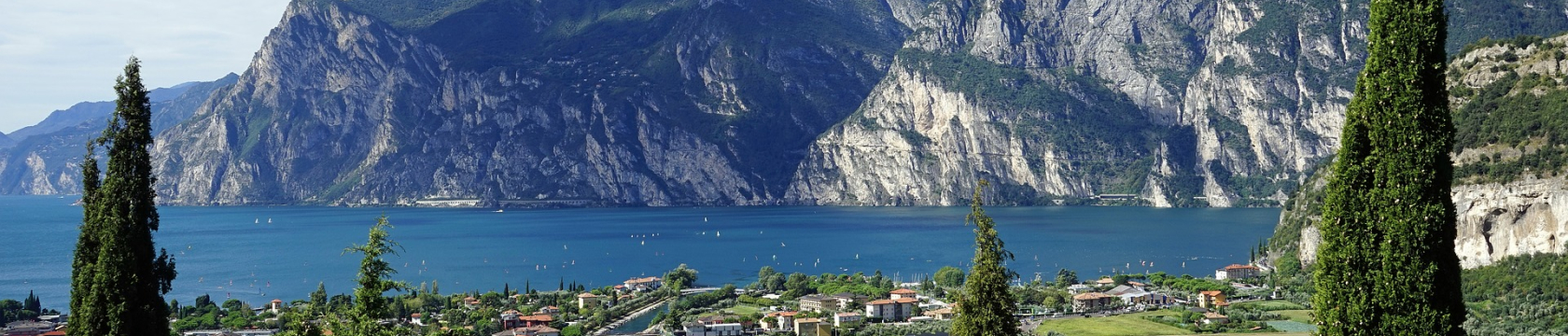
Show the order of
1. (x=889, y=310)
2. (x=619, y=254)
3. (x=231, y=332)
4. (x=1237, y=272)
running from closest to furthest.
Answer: (x=231, y=332) < (x=889, y=310) < (x=1237, y=272) < (x=619, y=254)

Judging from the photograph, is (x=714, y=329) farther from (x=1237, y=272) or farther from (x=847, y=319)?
(x=1237, y=272)

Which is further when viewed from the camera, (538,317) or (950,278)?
(950,278)

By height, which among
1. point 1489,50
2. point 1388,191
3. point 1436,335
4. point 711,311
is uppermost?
point 1489,50

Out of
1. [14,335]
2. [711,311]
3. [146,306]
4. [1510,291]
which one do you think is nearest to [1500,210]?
[1510,291]

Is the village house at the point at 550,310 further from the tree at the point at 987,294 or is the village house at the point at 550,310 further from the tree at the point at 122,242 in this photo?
the tree at the point at 987,294

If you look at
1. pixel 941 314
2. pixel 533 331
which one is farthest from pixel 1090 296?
pixel 533 331

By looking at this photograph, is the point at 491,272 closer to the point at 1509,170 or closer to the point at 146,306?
the point at 1509,170

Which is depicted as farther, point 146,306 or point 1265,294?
point 1265,294
